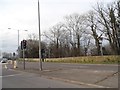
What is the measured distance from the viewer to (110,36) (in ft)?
197

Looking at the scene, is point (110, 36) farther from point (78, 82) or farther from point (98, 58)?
point (78, 82)

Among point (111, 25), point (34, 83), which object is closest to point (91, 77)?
point (34, 83)

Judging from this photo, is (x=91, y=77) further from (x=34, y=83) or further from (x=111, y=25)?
(x=111, y=25)

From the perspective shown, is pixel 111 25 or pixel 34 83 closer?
pixel 34 83

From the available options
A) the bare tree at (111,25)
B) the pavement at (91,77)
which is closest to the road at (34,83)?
the pavement at (91,77)

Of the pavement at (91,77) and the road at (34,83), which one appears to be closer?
the pavement at (91,77)

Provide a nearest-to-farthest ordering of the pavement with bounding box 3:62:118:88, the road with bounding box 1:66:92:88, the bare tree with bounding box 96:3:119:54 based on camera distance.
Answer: the pavement with bounding box 3:62:118:88 → the road with bounding box 1:66:92:88 → the bare tree with bounding box 96:3:119:54

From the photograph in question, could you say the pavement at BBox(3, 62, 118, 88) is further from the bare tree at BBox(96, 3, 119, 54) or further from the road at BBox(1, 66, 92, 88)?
the bare tree at BBox(96, 3, 119, 54)

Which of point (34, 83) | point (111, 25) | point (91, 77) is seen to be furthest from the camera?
point (111, 25)

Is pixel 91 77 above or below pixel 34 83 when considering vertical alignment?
above

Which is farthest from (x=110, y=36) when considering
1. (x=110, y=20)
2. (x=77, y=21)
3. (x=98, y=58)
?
(x=77, y=21)

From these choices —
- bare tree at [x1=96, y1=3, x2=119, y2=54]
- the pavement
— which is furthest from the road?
bare tree at [x1=96, y1=3, x2=119, y2=54]

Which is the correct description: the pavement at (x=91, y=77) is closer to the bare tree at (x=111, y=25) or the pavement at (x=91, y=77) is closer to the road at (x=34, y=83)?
the road at (x=34, y=83)

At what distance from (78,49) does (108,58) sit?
42.0 m
